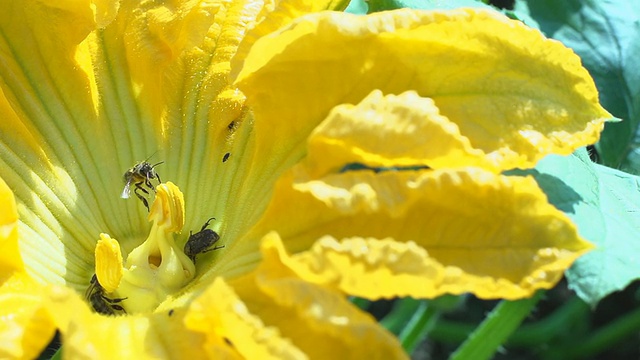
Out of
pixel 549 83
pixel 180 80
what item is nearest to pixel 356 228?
pixel 549 83

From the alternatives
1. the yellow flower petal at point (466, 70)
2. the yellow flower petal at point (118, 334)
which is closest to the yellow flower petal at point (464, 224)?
the yellow flower petal at point (466, 70)

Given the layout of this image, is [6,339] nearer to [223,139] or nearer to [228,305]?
[228,305]

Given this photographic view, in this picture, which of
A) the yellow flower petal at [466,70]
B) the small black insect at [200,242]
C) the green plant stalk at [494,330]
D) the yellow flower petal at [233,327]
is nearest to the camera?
the yellow flower petal at [233,327]

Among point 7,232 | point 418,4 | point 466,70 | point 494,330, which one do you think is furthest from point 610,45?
point 7,232

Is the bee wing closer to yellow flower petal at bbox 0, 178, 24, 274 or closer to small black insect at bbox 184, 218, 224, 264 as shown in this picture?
small black insect at bbox 184, 218, 224, 264

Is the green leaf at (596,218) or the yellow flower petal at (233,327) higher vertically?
the yellow flower petal at (233,327)

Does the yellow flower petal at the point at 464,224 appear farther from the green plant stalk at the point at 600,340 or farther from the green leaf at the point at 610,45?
the green plant stalk at the point at 600,340
